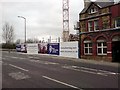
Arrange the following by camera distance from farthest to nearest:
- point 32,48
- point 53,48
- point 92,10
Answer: point 32,48, point 53,48, point 92,10

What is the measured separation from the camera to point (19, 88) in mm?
12375

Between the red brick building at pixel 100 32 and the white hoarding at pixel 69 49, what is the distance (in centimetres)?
103

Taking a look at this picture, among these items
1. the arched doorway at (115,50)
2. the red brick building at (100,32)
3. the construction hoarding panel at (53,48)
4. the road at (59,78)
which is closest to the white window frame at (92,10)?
the red brick building at (100,32)

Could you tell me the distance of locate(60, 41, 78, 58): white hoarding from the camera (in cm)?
4138

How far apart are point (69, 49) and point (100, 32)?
324 inches

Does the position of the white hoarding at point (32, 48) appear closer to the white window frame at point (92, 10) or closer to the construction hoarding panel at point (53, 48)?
the construction hoarding panel at point (53, 48)

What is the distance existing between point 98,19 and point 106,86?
81.3 ft

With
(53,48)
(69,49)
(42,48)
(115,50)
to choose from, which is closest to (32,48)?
(42,48)

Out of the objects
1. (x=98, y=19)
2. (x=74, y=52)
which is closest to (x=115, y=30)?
(x=98, y=19)

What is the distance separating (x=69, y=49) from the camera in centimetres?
4297

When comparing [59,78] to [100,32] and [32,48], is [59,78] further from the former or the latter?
[32,48]

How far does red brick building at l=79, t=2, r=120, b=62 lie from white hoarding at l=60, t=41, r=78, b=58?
3.37ft

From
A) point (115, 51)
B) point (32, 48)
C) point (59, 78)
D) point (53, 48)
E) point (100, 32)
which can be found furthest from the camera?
point (32, 48)

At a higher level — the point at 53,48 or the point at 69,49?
the point at 53,48
